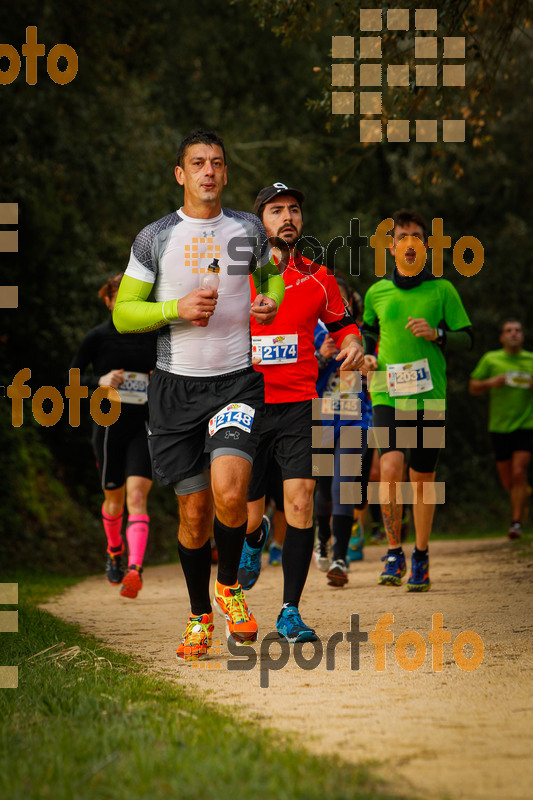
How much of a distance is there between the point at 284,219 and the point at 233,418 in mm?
1703

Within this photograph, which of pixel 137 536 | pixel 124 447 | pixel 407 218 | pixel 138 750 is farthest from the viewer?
pixel 124 447

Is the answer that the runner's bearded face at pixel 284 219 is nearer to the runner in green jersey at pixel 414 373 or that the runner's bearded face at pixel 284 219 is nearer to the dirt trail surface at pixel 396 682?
the runner in green jersey at pixel 414 373

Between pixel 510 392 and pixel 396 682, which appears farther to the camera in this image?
pixel 510 392

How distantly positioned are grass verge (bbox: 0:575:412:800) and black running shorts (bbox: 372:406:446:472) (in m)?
3.48

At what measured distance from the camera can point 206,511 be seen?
17.6 feet

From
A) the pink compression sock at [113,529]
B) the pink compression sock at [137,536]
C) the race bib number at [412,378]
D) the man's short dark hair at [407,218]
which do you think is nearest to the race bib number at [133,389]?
the pink compression sock at [137,536]

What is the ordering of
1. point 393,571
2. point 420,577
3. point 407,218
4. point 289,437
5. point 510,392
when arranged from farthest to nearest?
point 510,392
point 393,571
point 407,218
point 420,577
point 289,437

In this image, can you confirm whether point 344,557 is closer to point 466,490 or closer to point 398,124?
point 398,124

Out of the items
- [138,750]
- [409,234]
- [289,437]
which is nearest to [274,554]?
[409,234]

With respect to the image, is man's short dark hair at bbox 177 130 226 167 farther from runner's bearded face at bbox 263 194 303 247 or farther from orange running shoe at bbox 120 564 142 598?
orange running shoe at bbox 120 564 142 598

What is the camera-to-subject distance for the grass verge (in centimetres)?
287

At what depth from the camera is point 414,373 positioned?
→ 25.2ft

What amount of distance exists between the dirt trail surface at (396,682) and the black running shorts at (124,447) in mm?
1032

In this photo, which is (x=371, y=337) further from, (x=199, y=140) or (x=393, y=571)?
(x=199, y=140)
